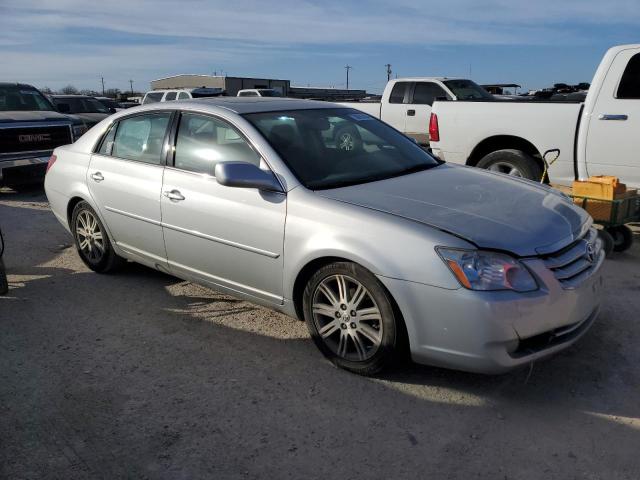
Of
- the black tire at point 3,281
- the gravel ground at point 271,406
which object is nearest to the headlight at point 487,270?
the gravel ground at point 271,406

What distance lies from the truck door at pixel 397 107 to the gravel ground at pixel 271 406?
30.2 ft

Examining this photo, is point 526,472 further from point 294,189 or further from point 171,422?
point 294,189

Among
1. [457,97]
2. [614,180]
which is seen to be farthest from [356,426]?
[457,97]

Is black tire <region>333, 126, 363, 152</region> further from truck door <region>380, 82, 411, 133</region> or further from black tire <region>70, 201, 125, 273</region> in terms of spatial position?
truck door <region>380, 82, 411, 133</region>

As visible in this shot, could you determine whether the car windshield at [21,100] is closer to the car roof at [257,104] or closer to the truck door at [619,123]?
the car roof at [257,104]

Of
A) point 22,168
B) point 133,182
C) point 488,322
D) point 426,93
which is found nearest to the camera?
point 488,322

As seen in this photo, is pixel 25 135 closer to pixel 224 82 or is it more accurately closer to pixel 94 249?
pixel 94 249

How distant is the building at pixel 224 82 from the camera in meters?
48.6

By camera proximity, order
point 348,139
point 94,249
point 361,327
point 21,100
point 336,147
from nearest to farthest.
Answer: point 361,327 → point 336,147 → point 348,139 → point 94,249 → point 21,100

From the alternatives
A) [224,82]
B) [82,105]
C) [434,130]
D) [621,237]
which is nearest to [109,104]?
[82,105]

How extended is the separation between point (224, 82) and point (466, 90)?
125 feet

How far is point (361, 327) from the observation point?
11.1 ft

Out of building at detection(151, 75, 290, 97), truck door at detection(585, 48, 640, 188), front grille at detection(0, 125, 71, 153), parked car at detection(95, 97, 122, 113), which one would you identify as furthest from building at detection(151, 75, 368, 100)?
truck door at detection(585, 48, 640, 188)

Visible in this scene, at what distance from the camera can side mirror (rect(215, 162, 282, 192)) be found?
3.58 meters
